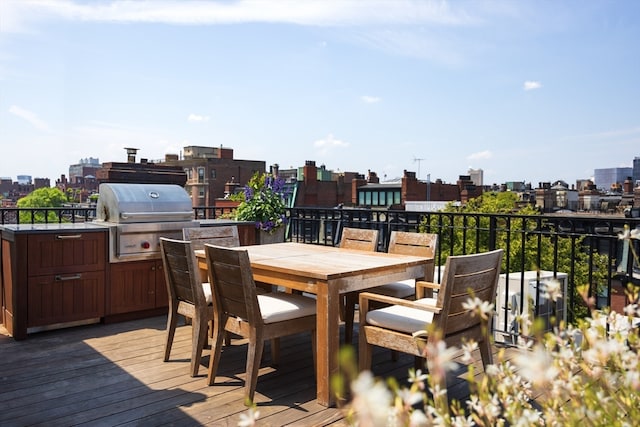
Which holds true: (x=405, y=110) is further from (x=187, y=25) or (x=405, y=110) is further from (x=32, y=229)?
(x=32, y=229)

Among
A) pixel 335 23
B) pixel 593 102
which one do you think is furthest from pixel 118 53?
pixel 593 102

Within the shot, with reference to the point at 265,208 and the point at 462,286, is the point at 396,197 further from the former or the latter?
the point at 462,286

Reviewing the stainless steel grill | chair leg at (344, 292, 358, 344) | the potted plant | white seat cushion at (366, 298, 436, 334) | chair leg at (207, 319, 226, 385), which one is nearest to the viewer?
white seat cushion at (366, 298, 436, 334)

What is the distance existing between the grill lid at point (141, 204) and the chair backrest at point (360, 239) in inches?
66.2

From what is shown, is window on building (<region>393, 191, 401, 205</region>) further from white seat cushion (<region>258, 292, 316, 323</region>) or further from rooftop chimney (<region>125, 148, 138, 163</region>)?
white seat cushion (<region>258, 292, 316, 323</region>)

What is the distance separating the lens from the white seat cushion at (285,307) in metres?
2.98

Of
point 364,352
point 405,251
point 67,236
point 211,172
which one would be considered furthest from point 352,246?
point 211,172

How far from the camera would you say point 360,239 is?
4.26 metres

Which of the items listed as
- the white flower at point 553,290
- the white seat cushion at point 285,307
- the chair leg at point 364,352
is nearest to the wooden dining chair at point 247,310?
the white seat cushion at point 285,307

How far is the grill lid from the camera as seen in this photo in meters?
4.55

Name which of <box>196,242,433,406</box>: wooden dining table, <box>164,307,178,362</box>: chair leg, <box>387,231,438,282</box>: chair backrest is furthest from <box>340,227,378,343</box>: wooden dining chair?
<box>164,307,178,362</box>: chair leg

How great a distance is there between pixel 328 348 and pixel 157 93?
495 inches

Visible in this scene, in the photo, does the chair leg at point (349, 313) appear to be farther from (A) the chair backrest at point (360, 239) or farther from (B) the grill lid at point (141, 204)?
(B) the grill lid at point (141, 204)

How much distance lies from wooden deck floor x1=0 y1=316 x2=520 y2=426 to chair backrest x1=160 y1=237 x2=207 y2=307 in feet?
1.64
